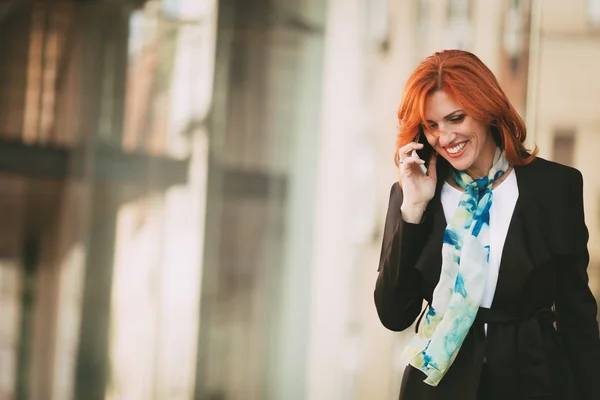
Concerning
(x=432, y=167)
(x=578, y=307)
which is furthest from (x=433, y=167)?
(x=578, y=307)

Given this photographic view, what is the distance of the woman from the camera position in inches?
66.3

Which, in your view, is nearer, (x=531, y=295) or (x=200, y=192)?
(x=531, y=295)

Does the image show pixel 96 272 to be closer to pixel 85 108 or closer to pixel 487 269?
pixel 85 108

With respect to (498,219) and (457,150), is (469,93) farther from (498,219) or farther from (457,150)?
(498,219)

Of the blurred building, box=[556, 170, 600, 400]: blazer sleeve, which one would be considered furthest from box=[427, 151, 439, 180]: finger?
the blurred building

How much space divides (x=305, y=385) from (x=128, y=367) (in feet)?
3.73

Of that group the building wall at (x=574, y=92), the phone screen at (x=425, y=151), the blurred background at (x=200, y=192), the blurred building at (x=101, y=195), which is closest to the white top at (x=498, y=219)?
the phone screen at (x=425, y=151)

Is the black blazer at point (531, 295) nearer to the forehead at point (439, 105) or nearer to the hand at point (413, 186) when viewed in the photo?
the hand at point (413, 186)

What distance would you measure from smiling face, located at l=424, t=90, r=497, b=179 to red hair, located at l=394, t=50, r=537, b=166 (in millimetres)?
13

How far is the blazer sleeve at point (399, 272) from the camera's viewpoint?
173 centimetres

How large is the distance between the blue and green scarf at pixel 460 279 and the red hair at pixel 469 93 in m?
0.06

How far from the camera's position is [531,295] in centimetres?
171

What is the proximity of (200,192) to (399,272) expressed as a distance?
3629mm

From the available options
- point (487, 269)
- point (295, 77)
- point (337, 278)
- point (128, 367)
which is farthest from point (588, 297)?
point (128, 367)
